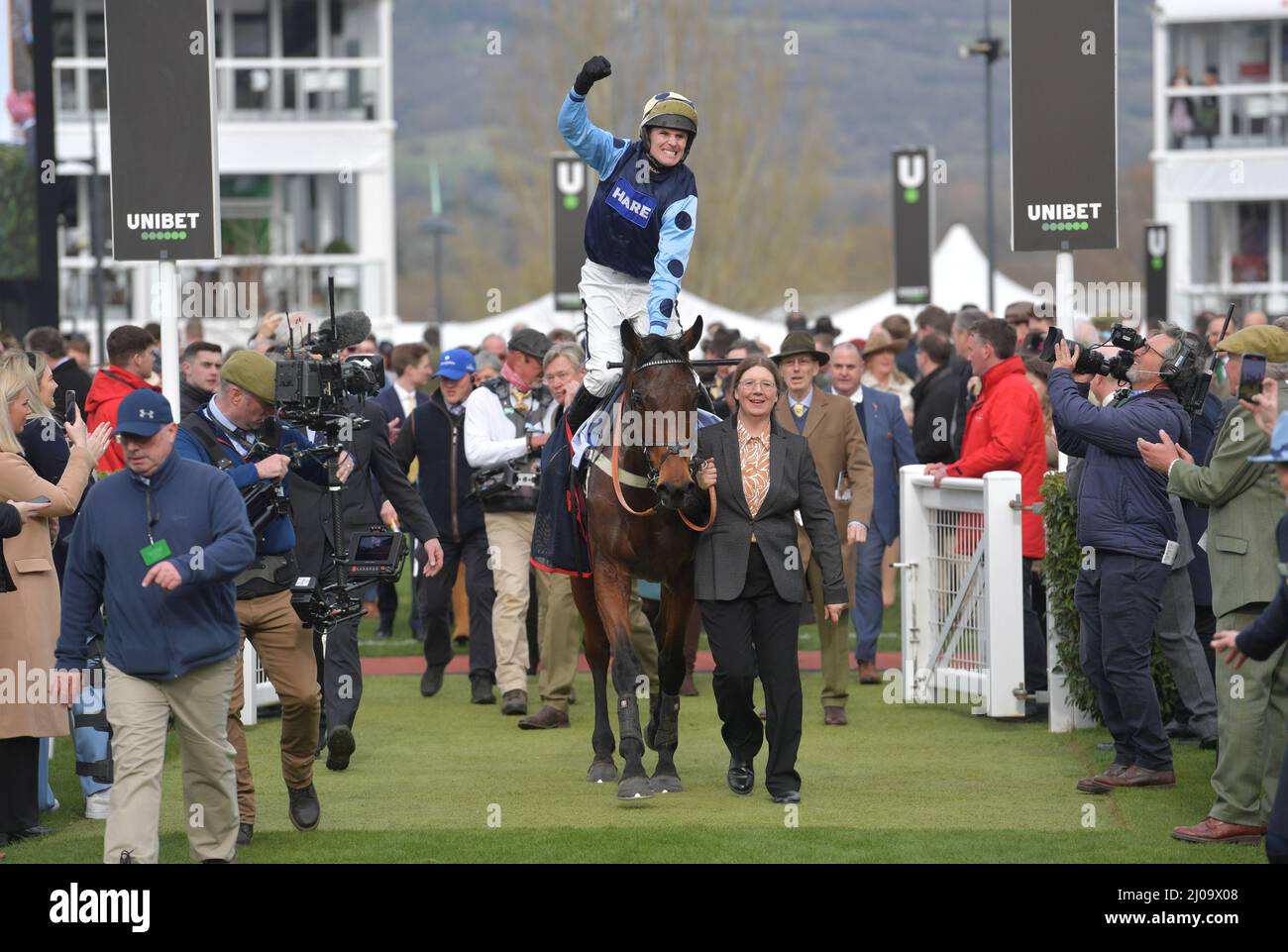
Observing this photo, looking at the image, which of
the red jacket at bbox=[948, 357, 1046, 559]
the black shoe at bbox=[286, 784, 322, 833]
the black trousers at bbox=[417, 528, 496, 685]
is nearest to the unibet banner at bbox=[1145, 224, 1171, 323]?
the red jacket at bbox=[948, 357, 1046, 559]

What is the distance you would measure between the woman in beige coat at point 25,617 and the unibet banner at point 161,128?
267 cm

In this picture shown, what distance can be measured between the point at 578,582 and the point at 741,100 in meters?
56.3

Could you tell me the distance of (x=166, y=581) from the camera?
666cm

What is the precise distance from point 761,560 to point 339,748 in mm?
2607

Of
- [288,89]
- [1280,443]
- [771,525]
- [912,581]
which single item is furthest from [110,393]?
[288,89]

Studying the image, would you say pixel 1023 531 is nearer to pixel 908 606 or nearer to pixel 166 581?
pixel 908 606

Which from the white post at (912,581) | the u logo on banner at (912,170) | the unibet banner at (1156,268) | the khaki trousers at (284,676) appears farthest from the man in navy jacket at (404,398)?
the unibet banner at (1156,268)

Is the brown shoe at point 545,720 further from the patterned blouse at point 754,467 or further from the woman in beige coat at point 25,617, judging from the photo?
the woman in beige coat at point 25,617

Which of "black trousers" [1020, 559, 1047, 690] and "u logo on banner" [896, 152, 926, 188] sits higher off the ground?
"u logo on banner" [896, 152, 926, 188]

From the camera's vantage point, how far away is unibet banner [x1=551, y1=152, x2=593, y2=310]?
20516 mm

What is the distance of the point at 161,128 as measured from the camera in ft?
35.7

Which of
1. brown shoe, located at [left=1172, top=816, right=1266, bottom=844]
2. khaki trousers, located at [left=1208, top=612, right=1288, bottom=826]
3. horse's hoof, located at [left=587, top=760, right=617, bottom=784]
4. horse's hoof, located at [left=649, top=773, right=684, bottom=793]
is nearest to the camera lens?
khaki trousers, located at [left=1208, top=612, right=1288, bottom=826]

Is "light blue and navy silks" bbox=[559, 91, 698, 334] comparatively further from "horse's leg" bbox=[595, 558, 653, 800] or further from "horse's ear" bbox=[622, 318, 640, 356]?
"horse's leg" bbox=[595, 558, 653, 800]

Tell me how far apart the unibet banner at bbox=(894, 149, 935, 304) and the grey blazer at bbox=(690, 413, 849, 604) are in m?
13.6
